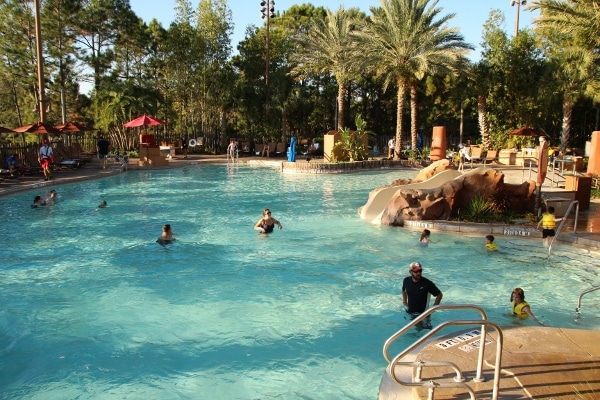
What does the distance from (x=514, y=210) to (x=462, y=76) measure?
20.3 metres

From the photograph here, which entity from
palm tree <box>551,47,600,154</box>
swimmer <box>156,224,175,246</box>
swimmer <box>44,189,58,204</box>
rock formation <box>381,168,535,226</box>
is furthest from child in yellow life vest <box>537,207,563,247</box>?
palm tree <box>551,47,600,154</box>

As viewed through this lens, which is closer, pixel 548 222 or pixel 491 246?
pixel 491 246

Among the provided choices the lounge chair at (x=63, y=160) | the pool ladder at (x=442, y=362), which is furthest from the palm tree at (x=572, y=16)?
the pool ladder at (x=442, y=362)

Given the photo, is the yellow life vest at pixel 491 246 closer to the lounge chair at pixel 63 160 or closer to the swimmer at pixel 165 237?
the swimmer at pixel 165 237

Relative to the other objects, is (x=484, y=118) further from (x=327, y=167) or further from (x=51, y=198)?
(x=51, y=198)

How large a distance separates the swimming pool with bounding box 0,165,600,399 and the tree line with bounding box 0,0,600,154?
17.2 metres

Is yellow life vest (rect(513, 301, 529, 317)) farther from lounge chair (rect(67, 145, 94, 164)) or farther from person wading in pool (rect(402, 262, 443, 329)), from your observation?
lounge chair (rect(67, 145, 94, 164))

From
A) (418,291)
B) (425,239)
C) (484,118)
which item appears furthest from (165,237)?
(484,118)

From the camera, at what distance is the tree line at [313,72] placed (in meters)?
29.5

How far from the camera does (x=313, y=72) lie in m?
36.8

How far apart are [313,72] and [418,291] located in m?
30.8

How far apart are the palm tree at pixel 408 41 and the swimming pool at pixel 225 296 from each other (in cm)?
1583

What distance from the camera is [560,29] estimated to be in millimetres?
25844

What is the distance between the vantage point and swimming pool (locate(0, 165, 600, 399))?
6.62 metres
